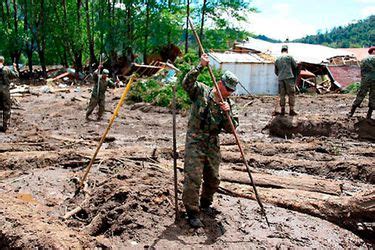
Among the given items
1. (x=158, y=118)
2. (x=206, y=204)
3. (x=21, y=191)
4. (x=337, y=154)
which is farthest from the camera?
(x=158, y=118)

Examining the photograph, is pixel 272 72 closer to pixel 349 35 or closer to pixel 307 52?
pixel 307 52

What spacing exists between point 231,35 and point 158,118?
59.1ft

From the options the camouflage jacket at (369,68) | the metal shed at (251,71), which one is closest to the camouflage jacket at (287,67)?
the camouflage jacket at (369,68)

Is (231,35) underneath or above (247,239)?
above

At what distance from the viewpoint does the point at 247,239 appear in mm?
4777

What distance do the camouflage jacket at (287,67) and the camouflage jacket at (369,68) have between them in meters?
1.63

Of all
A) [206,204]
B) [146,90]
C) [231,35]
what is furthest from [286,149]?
[231,35]

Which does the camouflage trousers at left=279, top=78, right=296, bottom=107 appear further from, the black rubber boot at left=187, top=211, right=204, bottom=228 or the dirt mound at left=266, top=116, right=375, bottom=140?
the black rubber boot at left=187, top=211, right=204, bottom=228

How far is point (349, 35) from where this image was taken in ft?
241

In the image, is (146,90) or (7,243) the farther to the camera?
(146,90)

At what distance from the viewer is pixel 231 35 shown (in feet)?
99.5

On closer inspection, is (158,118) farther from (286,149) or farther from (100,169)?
(100,169)

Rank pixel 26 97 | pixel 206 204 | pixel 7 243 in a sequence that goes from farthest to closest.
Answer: pixel 26 97
pixel 206 204
pixel 7 243

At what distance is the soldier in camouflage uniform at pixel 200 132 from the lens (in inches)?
189
